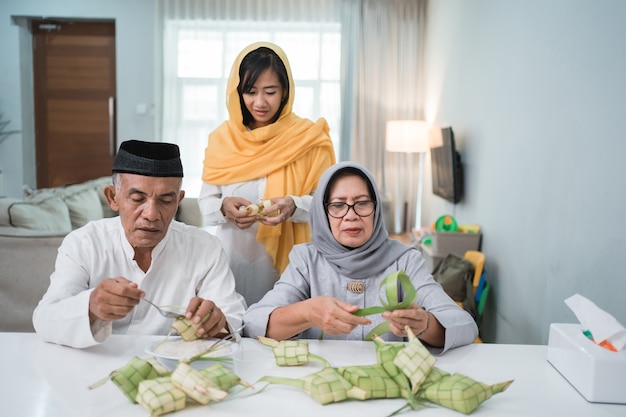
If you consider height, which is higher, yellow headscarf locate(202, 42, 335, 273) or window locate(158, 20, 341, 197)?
window locate(158, 20, 341, 197)

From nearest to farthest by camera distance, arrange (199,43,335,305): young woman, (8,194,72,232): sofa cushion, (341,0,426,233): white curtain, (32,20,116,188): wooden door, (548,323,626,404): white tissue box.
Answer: (548,323,626,404): white tissue box, (199,43,335,305): young woman, (8,194,72,232): sofa cushion, (341,0,426,233): white curtain, (32,20,116,188): wooden door

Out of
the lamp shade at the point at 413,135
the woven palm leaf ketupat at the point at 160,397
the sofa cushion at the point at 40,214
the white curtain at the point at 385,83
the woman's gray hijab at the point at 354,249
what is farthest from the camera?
the white curtain at the point at 385,83

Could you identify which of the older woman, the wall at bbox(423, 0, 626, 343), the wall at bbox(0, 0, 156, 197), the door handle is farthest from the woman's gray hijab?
the door handle

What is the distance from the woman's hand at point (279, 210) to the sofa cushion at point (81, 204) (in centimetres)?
225

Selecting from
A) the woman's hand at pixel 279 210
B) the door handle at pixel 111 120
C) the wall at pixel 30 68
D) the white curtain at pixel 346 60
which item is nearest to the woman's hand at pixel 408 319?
the woman's hand at pixel 279 210

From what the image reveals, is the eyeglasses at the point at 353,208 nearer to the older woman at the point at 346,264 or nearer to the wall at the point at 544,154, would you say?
the older woman at the point at 346,264

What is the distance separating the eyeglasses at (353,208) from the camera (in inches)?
62.4

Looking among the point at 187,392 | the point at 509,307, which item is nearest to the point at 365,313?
the point at 187,392

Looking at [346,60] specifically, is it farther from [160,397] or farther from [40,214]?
[160,397]

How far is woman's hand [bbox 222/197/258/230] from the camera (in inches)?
72.6

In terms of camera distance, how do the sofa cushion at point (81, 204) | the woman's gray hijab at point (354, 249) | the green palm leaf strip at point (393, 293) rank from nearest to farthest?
1. the green palm leaf strip at point (393, 293)
2. the woman's gray hijab at point (354, 249)
3. the sofa cushion at point (81, 204)

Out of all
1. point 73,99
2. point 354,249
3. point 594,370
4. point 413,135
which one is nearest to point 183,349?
point 354,249

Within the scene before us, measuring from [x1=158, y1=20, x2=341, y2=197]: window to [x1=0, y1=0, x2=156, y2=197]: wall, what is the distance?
283 millimetres

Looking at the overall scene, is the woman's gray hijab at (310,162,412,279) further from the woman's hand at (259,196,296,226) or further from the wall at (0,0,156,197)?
the wall at (0,0,156,197)
